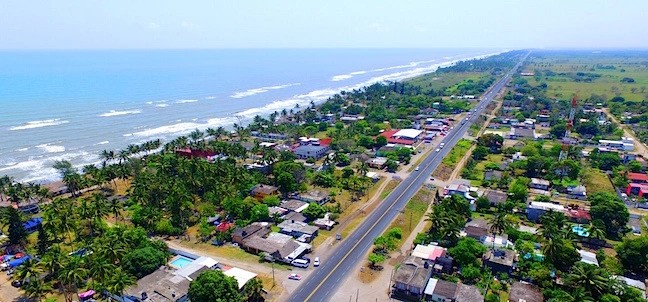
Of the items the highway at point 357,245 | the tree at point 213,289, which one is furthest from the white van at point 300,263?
the tree at point 213,289

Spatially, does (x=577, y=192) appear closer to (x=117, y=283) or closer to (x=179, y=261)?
(x=179, y=261)

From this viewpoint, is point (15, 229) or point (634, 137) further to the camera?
point (634, 137)

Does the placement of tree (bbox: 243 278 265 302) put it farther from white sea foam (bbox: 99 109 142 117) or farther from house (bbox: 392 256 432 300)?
white sea foam (bbox: 99 109 142 117)

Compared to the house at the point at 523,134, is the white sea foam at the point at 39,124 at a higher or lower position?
higher

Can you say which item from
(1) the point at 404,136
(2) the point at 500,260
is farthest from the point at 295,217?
(1) the point at 404,136

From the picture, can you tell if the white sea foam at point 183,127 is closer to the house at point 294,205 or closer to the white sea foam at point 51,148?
the white sea foam at point 51,148

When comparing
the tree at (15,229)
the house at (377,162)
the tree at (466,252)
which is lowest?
the house at (377,162)
